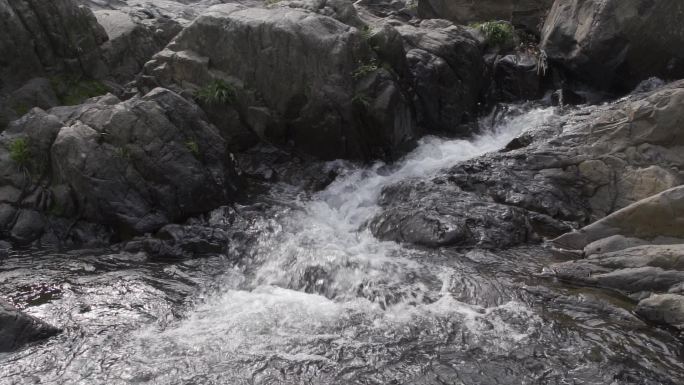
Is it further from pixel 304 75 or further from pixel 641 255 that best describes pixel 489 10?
pixel 641 255

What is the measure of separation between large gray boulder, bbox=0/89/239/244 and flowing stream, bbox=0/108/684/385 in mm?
1105

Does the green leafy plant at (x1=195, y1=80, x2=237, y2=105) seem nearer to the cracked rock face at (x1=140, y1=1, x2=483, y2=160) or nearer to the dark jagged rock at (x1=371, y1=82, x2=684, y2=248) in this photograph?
the cracked rock face at (x1=140, y1=1, x2=483, y2=160)

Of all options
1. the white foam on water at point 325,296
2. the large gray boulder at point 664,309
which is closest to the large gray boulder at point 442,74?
the white foam on water at point 325,296

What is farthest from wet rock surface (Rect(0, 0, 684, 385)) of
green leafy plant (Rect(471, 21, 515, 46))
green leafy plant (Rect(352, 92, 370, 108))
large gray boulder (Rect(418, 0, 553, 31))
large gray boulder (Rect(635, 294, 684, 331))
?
large gray boulder (Rect(418, 0, 553, 31))

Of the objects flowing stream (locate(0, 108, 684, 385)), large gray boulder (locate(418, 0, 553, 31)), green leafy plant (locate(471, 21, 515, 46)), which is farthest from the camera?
large gray boulder (locate(418, 0, 553, 31))

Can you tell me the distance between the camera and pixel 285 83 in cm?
1750

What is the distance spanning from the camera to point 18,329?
9.14 metres

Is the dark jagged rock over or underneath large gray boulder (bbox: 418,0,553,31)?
underneath

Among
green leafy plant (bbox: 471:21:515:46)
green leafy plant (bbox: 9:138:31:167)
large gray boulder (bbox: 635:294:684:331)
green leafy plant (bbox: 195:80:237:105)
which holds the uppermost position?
green leafy plant (bbox: 471:21:515:46)

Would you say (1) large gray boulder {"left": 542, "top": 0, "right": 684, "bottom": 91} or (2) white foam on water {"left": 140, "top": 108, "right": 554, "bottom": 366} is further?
(1) large gray boulder {"left": 542, "top": 0, "right": 684, "bottom": 91}

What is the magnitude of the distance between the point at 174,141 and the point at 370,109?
6.19 m

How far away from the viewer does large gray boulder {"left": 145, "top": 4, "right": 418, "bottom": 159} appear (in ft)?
56.4

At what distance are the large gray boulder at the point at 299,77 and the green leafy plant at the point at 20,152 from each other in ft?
16.4

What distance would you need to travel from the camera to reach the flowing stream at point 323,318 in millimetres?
8438
